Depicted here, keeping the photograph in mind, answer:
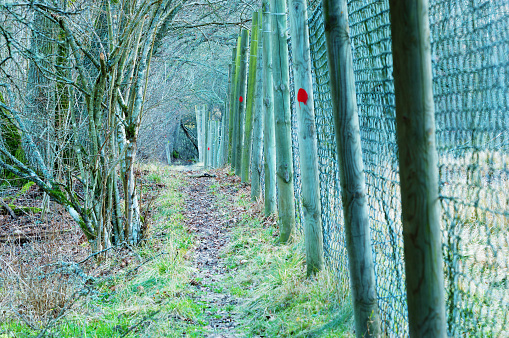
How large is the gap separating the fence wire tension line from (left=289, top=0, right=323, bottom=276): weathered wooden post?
0.03ft

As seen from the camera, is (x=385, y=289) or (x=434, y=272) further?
(x=385, y=289)

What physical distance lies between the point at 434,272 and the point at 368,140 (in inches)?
61.7

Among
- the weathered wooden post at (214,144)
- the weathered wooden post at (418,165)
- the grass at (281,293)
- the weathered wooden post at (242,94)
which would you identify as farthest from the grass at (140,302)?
the weathered wooden post at (214,144)

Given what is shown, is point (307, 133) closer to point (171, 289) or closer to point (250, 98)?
point (171, 289)

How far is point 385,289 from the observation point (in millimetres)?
2875

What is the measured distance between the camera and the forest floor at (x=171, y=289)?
3.50 metres

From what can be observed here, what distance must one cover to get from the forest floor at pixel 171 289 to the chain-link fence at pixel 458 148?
3.15 feet

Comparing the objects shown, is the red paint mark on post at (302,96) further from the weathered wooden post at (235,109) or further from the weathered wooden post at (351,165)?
the weathered wooden post at (235,109)

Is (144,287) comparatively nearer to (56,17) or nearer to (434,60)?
(56,17)

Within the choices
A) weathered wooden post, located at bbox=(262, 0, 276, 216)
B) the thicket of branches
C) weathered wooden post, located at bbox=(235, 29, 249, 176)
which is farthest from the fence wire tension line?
weathered wooden post, located at bbox=(235, 29, 249, 176)

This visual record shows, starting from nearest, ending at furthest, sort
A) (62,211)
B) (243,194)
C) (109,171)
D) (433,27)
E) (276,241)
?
1. (433,27)
2. (109,171)
3. (276,241)
4. (62,211)
5. (243,194)

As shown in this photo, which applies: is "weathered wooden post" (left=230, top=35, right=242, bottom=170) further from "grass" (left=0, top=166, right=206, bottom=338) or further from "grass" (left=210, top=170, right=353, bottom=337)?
"grass" (left=210, top=170, right=353, bottom=337)

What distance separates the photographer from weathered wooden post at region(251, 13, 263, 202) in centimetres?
886

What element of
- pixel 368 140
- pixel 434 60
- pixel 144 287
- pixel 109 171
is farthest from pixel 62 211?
pixel 434 60
